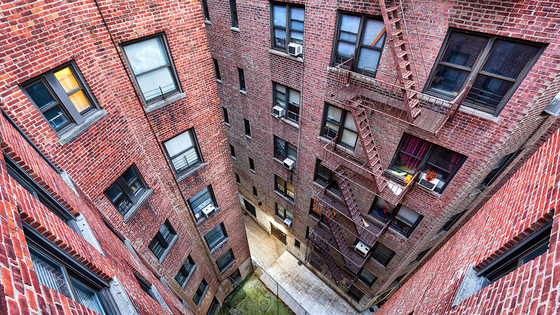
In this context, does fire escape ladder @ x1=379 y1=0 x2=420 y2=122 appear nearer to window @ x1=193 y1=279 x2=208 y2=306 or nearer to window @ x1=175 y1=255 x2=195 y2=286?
window @ x1=175 y1=255 x2=195 y2=286

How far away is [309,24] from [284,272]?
16.2 m

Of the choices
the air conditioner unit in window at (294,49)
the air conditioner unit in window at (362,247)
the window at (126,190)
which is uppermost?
the air conditioner unit in window at (294,49)

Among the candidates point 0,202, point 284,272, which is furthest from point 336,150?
point 284,272

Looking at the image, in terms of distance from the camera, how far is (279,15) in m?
9.74

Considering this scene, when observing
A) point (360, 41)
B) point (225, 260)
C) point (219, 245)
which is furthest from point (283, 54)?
point (225, 260)

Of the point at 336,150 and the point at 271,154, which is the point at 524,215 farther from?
the point at 271,154

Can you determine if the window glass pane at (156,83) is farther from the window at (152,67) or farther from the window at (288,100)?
the window at (288,100)

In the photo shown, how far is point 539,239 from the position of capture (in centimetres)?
352

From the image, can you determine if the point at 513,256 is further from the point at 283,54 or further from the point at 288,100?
the point at 288,100

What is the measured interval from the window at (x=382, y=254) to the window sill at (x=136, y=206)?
10839mm

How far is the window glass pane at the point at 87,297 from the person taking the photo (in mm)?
3951

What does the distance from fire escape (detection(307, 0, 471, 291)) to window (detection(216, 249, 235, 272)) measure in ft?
17.3

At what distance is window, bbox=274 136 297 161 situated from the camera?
13.4 m

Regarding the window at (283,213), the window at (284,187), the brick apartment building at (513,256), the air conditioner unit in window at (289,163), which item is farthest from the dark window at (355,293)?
the brick apartment building at (513,256)
